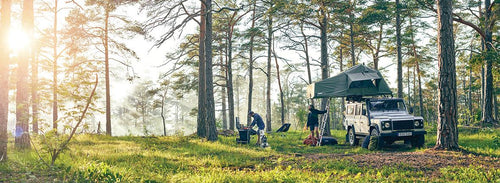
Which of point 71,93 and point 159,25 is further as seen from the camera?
point 159,25

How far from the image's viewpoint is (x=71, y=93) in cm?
742

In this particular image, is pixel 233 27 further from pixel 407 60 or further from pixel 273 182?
pixel 273 182

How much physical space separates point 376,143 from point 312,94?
349 centimetres

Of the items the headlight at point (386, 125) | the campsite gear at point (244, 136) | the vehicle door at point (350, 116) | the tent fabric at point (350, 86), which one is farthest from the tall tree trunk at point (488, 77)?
the campsite gear at point (244, 136)

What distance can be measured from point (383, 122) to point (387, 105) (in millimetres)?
1797

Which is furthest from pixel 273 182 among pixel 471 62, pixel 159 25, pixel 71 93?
pixel 471 62

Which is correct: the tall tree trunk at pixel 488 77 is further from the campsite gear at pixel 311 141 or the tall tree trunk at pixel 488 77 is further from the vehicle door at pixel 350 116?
the campsite gear at pixel 311 141

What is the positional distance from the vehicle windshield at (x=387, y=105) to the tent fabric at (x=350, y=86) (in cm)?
63

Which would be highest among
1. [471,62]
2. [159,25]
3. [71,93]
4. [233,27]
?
[233,27]

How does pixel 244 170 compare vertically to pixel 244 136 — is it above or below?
below

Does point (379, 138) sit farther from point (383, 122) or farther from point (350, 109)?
point (350, 109)

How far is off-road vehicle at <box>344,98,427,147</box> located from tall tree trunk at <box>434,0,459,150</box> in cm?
150

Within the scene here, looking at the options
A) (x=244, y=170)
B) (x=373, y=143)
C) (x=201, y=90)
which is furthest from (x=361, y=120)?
(x=201, y=90)

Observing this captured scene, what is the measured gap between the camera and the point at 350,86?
1307 cm
